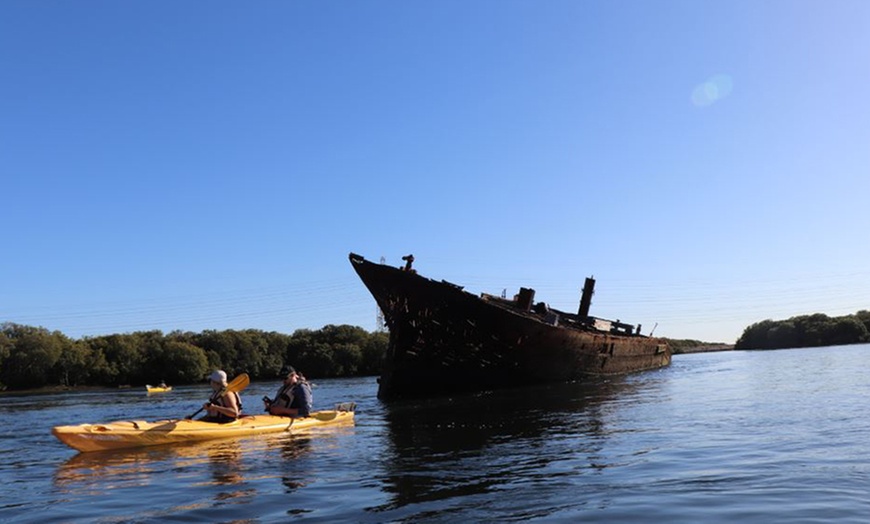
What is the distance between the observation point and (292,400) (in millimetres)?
18031

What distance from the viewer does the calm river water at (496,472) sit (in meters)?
7.64

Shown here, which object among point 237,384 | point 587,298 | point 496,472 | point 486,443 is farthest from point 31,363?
point 496,472

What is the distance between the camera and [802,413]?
1562 centimetres

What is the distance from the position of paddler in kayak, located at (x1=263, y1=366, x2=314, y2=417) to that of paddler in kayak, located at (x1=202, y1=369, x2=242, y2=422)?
6.08ft

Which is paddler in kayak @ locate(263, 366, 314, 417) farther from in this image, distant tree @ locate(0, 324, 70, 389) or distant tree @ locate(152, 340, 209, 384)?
distant tree @ locate(0, 324, 70, 389)

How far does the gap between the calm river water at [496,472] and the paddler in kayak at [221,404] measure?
2.85ft

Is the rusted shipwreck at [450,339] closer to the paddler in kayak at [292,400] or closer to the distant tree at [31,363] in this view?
the paddler in kayak at [292,400]

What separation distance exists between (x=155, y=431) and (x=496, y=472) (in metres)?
8.26

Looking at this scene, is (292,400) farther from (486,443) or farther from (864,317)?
(864,317)

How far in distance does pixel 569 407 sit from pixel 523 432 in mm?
5841

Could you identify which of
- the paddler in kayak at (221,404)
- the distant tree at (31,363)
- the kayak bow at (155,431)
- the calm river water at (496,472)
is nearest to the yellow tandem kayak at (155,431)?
the kayak bow at (155,431)

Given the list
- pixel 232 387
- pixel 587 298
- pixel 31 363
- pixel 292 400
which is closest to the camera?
pixel 232 387

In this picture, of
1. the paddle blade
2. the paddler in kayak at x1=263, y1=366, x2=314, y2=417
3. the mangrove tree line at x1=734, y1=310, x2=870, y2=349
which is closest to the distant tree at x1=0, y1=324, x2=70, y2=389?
the paddler in kayak at x1=263, y1=366, x2=314, y2=417

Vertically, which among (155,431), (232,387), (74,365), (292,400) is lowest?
(155,431)
